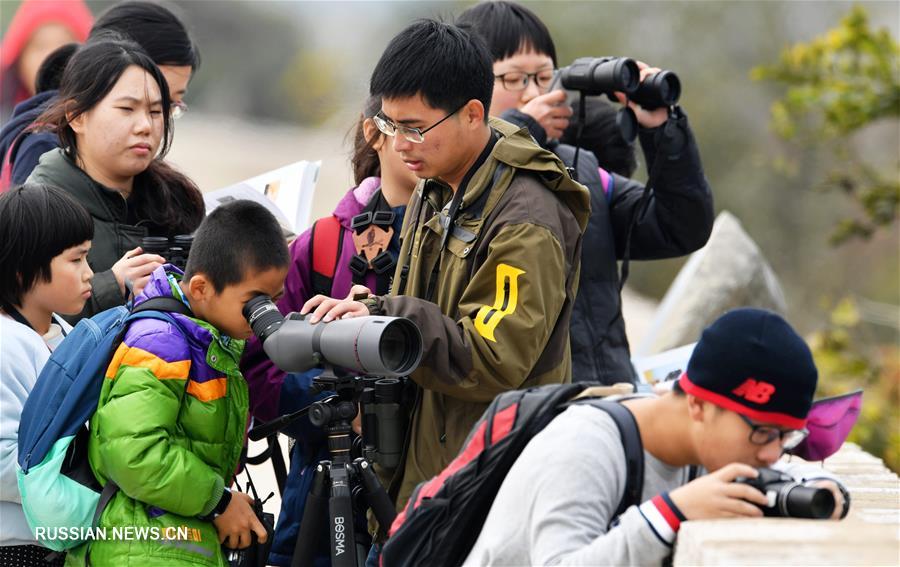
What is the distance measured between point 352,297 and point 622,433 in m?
0.93

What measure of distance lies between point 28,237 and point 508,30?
1.67 m

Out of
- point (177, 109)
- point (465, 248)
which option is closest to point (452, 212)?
point (465, 248)

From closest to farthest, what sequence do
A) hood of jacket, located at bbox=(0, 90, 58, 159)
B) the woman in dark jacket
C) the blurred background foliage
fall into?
1. the woman in dark jacket
2. hood of jacket, located at bbox=(0, 90, 58, 159)
3. the blurred background foliage

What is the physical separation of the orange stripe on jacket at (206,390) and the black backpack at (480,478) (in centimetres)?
80

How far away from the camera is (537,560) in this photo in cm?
237

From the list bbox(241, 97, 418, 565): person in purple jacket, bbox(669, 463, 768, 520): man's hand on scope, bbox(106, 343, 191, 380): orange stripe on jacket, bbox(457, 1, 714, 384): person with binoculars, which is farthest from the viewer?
bbox(457, 1, 714, 384): person with binoculars

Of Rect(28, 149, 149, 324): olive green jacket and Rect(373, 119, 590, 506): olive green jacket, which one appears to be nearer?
Rect(373, 119, 590, 506): olive green jacket

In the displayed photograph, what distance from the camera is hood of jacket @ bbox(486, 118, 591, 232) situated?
3223 mm

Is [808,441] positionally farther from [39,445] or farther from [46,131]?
[46,131]

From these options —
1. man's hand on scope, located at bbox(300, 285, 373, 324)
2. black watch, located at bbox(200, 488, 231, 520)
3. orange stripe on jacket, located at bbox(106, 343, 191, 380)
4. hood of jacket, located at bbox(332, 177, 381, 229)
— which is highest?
hood of jacket, located at bbox(332, 177, 381, 229)

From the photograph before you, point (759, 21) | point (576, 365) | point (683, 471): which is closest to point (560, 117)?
point (576, 365)

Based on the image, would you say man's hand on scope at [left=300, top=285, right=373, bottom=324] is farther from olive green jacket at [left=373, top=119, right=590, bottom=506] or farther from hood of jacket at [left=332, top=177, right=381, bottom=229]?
hood of jacket at [left=332, top=177, right=381, bottom=229]

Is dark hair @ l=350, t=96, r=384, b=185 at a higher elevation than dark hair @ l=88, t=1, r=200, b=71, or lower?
lower

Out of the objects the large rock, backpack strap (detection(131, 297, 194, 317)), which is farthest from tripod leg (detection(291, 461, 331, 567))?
the large rock
